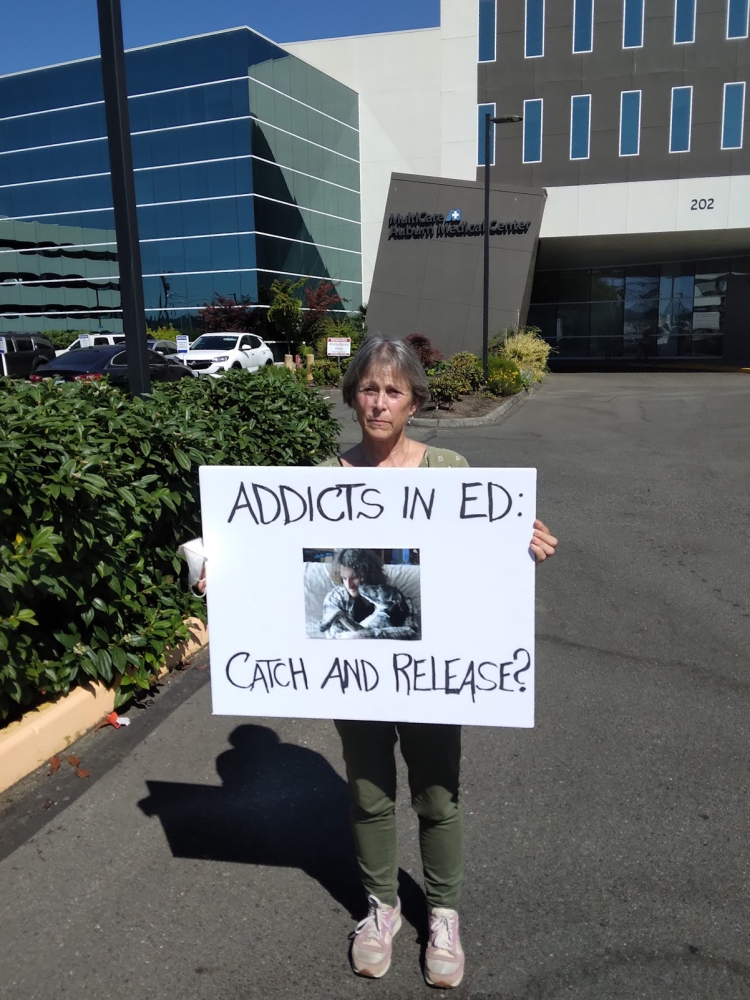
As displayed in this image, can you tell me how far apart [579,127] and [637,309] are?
9864 millimetres

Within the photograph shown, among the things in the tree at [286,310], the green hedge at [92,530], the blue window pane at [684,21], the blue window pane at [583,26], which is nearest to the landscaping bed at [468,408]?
the green hedge at [92,530]

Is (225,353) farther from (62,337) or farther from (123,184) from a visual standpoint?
(123,184)

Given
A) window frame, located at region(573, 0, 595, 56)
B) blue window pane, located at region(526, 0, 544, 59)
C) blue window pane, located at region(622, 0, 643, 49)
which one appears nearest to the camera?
blue window pane, located at region(622, 0, 643, 49)

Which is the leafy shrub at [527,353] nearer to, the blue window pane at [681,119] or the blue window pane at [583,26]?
the blue window pane at [681,119]

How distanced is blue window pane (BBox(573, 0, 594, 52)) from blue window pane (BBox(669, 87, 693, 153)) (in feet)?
11.7

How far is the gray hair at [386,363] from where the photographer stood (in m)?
2.64

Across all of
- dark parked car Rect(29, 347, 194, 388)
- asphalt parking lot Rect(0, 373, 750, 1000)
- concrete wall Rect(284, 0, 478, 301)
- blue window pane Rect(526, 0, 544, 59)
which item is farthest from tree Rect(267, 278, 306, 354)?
asphalt parking lot Rect(0, 373, 750, 1000)

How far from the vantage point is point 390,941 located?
9.05ft

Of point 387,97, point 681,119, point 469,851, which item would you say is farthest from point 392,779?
point 387,97

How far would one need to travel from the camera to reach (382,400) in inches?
104

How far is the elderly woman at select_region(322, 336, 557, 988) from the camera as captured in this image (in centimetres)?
265

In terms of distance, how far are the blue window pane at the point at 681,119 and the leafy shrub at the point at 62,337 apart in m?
26.9

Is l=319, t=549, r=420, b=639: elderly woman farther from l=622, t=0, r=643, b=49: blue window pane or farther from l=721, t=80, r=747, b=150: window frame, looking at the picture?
l=622, t=0, r=643, b=49: blue window pane

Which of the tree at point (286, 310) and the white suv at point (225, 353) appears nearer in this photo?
the white suv at point (225, 353)
